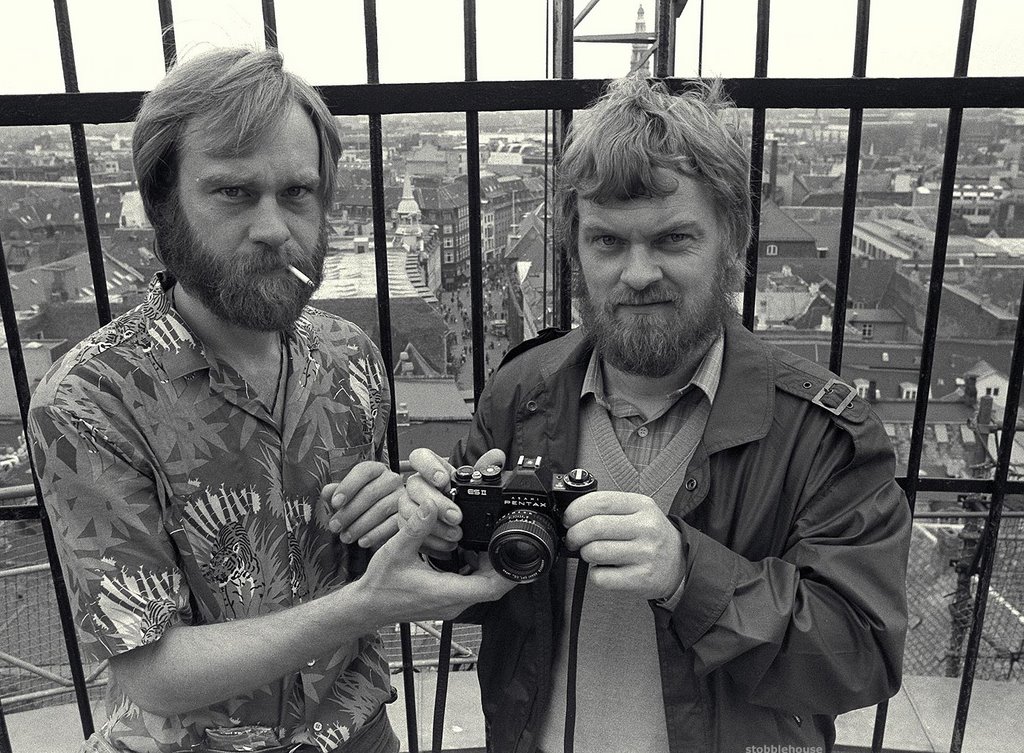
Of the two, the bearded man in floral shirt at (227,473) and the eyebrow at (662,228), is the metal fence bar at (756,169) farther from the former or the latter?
the bearded man in floral shirt at (227,473)

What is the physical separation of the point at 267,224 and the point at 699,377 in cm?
102

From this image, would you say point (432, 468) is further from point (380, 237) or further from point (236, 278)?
point (380, 237)

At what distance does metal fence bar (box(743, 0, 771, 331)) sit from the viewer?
7.50 ft

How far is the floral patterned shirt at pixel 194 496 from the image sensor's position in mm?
1658

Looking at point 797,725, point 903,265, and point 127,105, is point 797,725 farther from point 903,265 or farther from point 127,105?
point 127,105

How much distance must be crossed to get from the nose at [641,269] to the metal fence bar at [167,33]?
1.42 m

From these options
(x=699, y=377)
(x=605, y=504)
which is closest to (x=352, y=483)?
(x=605, y=504)

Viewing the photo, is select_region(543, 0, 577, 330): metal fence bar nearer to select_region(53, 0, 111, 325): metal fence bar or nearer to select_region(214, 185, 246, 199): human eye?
select_region(214, 185, 246, 199): human eye

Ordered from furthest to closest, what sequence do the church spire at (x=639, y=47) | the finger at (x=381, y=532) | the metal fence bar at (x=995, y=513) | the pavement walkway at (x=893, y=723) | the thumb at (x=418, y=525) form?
the pavement walkway at (x=893, y=723) < the church spire at (x=639, y=47) < the metal fence bar at (x=995, y=513) < the finger at (x=381, y=532) < the thumb at (x=418, y=525)

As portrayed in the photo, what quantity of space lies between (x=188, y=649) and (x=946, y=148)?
7.63 ft

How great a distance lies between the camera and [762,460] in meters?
Result: 1.80

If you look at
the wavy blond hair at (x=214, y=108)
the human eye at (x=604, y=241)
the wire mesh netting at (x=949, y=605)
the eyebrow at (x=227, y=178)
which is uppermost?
the wavy blond hair at (x=214, y=108)

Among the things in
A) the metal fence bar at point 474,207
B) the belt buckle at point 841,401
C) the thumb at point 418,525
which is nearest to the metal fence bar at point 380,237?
the metal fence bar at point 474,207

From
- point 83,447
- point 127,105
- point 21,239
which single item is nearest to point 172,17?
point 127,105
